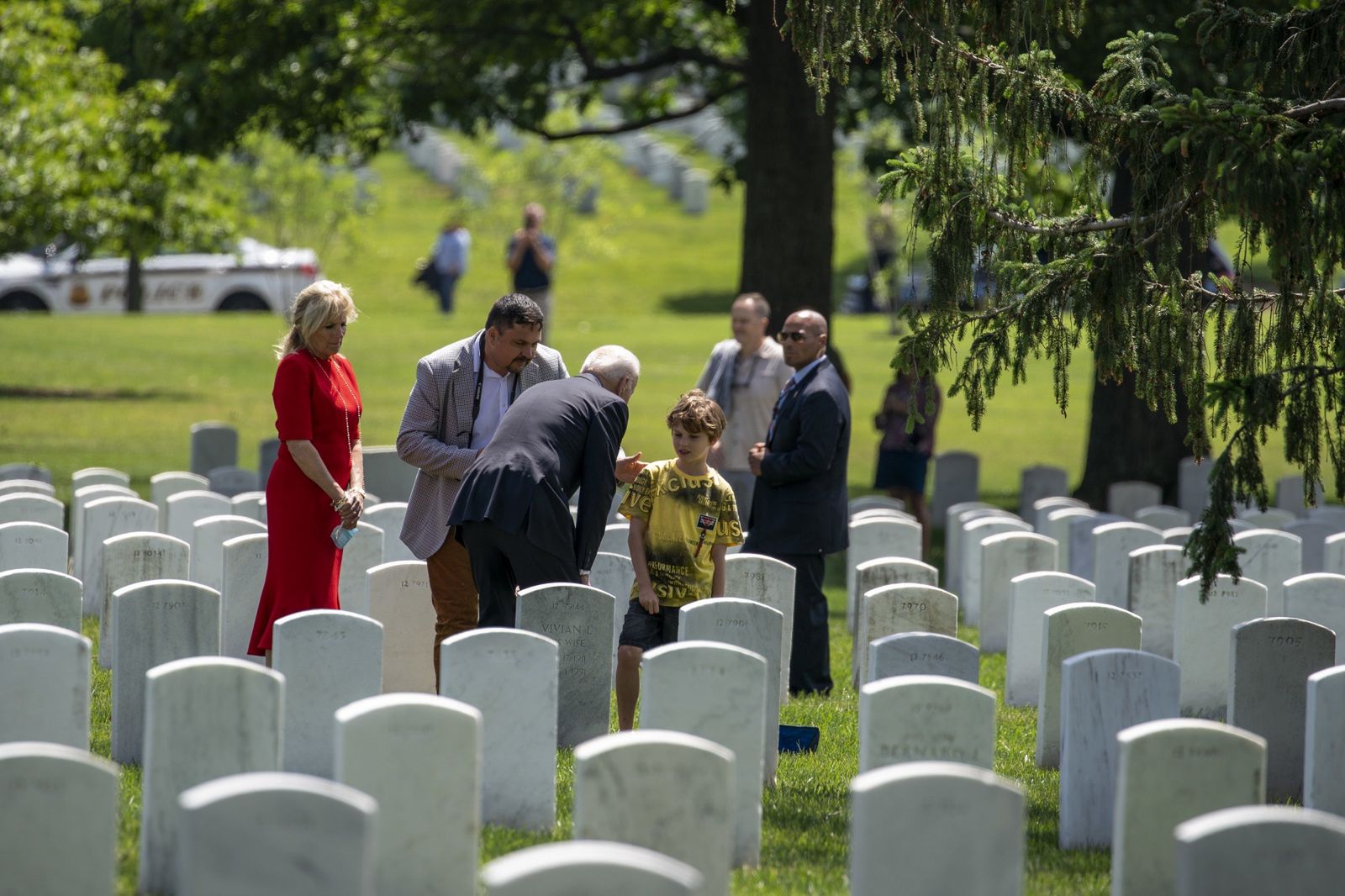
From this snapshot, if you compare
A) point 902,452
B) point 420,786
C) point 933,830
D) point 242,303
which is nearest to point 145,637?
point 420,786

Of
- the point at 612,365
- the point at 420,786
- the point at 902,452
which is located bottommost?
the point at 420,786

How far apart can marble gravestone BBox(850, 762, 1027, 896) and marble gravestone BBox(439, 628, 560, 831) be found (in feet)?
5.36

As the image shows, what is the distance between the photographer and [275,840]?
4160 mm

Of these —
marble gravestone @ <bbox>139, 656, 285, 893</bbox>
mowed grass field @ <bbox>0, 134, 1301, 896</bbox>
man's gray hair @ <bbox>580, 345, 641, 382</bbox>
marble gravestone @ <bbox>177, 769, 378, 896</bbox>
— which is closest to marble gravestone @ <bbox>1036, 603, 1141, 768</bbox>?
mowed grass field @ <bbox>0, 134, 1301, 896</bbox>

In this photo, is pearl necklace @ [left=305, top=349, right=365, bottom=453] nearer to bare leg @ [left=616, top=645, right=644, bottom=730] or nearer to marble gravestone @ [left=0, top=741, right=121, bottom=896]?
bare leg @ [left=616, top=645, right=644, bottom=730]

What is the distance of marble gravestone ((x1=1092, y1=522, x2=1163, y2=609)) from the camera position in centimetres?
1045

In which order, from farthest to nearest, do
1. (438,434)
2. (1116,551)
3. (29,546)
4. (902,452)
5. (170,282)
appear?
1. (170,282)
2. (902,452)
3. (1116,551)
4. (29,546)
5. (438,434)

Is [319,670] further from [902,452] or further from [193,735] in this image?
[902,452]

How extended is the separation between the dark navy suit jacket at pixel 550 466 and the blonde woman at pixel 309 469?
60cm

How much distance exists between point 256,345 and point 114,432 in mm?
7415

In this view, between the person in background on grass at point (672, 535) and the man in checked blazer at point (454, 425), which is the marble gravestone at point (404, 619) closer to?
the man in checked blazer at point (454, 425)

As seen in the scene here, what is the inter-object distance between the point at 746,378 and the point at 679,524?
336cm

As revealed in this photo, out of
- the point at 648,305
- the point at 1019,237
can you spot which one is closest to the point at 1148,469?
the point at 1019,237

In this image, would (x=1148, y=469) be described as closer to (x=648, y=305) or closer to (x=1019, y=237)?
(x=1019, y=237)
